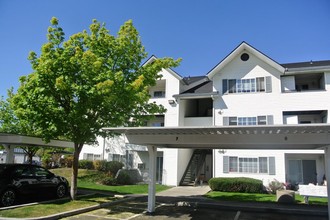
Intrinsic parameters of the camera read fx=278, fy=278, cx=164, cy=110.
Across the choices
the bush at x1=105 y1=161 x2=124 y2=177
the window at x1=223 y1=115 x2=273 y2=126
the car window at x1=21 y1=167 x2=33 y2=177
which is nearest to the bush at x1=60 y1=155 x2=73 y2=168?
the bush at x1=105 y1=161 x2=124 y2=177

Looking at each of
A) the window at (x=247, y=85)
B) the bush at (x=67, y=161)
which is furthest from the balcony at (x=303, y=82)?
the bush at (x=67, y=161)

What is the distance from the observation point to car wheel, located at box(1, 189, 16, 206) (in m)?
11.1

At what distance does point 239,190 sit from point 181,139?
36.3 ft

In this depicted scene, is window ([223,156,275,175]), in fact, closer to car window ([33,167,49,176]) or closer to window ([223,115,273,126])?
window ([223,115,273,126])

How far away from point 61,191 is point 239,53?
57.0 feet

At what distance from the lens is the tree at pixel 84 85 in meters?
11.7

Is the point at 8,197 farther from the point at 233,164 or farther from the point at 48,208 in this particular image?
the point at 233,164

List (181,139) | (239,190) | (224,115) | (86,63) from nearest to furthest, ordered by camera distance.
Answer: (181,139), (86,63), (239,190), (224,115)

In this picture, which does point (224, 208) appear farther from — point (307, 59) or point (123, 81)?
point (307, 59)

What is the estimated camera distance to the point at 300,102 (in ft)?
69.8

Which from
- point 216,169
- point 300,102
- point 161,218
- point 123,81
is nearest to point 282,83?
point 300,102

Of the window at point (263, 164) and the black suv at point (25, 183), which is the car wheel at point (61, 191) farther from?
the window at point (263, 164)

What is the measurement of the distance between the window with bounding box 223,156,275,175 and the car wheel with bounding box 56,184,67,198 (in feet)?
41.1

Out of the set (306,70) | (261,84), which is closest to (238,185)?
(261,84)
